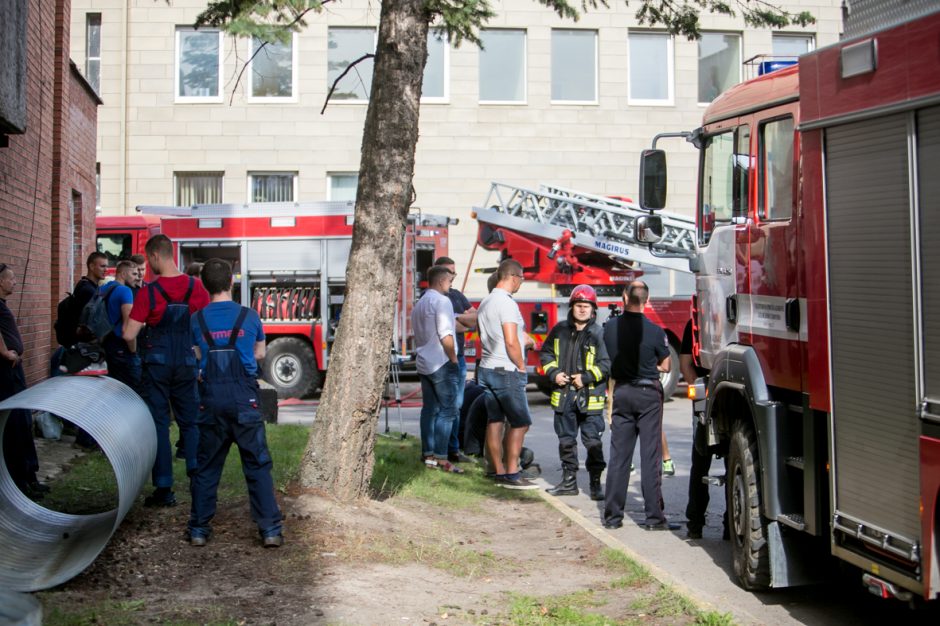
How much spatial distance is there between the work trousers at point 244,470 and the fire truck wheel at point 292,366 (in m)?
10.8

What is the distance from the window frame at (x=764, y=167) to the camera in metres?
6.16

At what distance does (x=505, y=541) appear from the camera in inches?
304

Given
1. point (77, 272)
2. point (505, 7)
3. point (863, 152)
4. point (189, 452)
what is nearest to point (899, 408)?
point (863, 152)

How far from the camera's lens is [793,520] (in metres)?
5.80

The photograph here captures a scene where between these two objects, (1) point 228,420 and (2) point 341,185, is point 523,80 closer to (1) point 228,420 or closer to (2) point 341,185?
(2) point 341,185

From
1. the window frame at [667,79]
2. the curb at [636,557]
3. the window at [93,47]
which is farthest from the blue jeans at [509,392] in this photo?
the window at [93,47]

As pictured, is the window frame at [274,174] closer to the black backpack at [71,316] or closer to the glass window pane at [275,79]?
the glass window pane at [275,79]

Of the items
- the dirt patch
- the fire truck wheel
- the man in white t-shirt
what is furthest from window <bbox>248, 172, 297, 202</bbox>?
the dirt patch

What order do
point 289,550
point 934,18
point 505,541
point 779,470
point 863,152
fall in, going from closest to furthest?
1. point 934,18
2. point 863,152
3. point 779,470
4. point 289,550
5. point 505,541

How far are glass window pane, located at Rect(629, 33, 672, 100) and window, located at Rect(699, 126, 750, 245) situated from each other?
62.7 ft

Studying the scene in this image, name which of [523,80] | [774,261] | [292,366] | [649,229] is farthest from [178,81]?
[774,261]

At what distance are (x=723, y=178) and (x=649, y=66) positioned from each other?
1984cm

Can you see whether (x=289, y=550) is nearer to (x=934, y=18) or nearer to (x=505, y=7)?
(x=934, y=18)

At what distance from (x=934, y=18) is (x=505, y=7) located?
22.2 m
